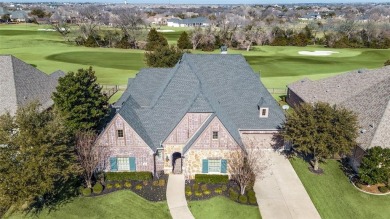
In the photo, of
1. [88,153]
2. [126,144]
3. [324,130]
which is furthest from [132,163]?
[324,130]

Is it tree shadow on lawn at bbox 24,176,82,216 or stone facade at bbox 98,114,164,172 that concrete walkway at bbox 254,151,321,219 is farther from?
tree shadow on lawn at bbox 24,176,82,216

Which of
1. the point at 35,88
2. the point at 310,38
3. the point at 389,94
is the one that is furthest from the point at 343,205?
the point at 310,38

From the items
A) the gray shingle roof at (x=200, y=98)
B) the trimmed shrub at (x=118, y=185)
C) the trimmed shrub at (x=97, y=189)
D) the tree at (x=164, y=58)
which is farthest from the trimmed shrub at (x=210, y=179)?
the tree at (x=164, y=58)

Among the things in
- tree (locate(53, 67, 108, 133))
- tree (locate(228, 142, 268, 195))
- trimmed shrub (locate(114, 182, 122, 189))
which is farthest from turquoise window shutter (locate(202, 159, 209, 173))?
tree (locate(53, 67, 108, 133))

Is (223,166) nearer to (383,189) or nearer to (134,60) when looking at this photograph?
(383,189)

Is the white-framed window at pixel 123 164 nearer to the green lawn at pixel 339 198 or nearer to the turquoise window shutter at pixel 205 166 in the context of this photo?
the turquoise window shutter at pixel 205 166

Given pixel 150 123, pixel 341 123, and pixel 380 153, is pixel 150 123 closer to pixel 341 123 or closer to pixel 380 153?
pixel 341 123

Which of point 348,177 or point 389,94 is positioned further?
point 389,94
